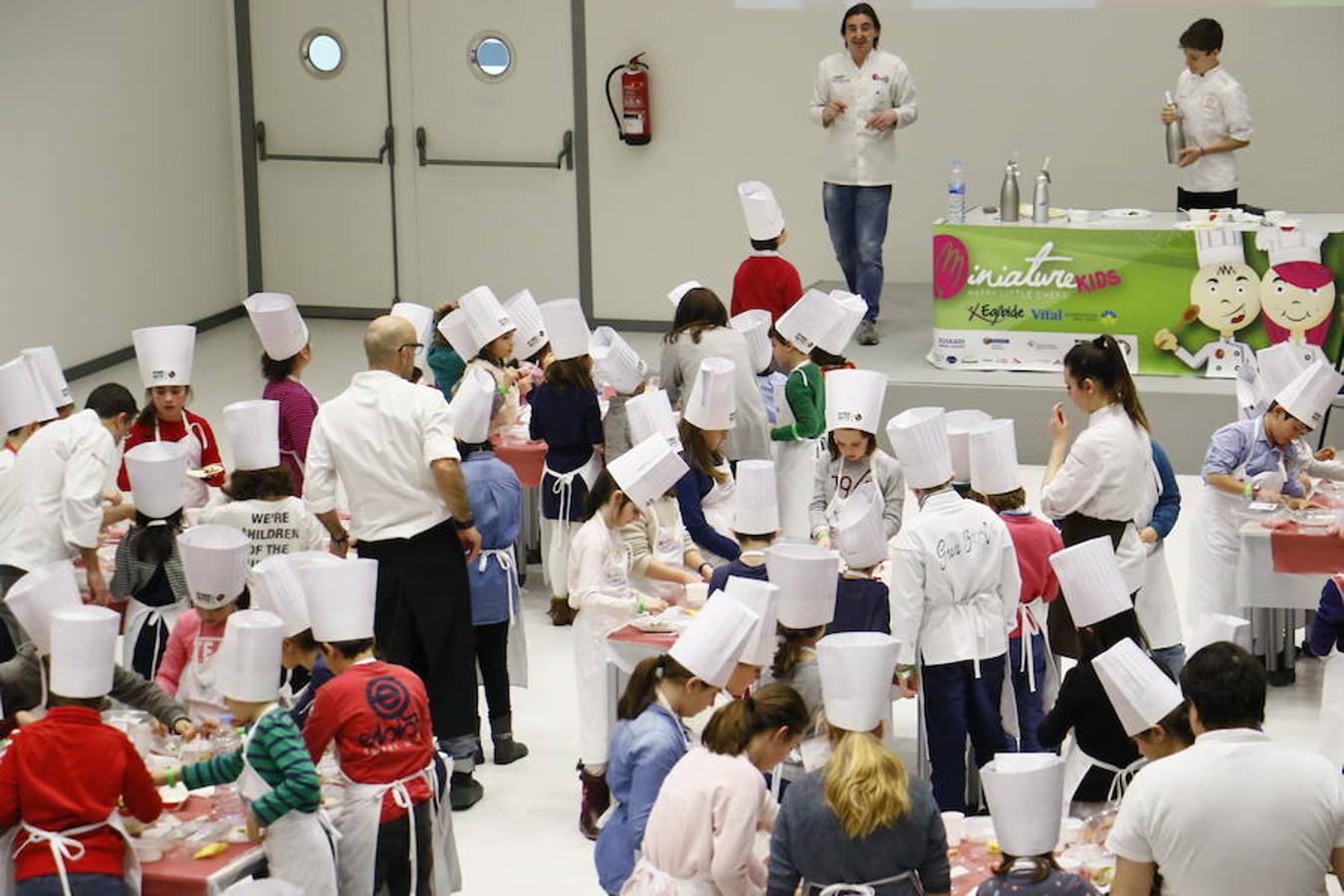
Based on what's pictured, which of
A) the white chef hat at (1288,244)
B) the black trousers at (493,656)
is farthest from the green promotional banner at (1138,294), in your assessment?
the black trousers at (493,656)

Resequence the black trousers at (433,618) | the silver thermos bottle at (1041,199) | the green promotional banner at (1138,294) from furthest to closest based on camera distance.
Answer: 1. the silver thermos bottle at (1041,199)
2. the green promotional banner at (1138,294)
3. the black trousers at (433,618)

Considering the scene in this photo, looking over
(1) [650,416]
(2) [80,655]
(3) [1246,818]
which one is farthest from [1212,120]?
(2) [80,655]

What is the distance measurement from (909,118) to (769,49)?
217 centimetres

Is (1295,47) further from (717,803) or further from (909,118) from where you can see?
(717,803)

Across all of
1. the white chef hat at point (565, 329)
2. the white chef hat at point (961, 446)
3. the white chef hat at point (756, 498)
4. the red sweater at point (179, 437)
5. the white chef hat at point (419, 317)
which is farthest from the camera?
the white chef hat at point (419, 317)

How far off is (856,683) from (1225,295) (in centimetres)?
622

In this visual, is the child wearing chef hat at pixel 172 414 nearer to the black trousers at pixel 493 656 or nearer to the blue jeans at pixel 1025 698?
the black trousers at pixel 493 656

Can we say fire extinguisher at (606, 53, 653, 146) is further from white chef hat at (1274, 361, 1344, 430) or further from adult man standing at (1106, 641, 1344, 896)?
adult man standing at (1106, 641, 1344, 896)

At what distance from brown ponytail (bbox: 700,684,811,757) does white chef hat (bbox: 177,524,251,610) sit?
175 cm

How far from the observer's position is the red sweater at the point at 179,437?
711 centimetres

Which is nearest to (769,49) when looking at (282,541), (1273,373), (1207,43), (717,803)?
(1207,43)

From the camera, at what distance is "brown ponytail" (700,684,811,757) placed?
4.37m

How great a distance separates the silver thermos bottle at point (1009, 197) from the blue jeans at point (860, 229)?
2.55 feet

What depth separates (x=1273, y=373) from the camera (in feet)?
23.7
